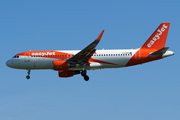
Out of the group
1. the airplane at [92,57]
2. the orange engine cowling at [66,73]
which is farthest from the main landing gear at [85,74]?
the orange engine cowling at [66,73]

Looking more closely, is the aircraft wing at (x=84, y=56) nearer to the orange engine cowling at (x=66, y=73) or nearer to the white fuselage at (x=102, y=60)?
the white fuselage at (x=102, y=60)

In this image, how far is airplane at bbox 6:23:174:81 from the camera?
5016cm

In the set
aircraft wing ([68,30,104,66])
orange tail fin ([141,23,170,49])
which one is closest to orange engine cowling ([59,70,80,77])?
aircraft wing ([68,30,104,66])

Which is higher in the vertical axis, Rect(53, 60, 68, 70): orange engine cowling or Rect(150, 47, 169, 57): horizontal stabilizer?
Rect(150, 47, 169, 57): horizontal stabilizer

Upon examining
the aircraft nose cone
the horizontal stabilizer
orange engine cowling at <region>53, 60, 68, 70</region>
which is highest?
the horizontal stabilizer

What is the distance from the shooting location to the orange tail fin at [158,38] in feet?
169

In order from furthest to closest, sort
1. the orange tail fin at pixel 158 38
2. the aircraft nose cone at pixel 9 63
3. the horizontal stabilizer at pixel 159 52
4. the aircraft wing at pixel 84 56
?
the aircraft nose cone at pixel 9 63 → the orange tail fin at pixel 158 38 → the horizontal stabilizer at pixel 159 52 → the aircraft wing at pixel 84 56

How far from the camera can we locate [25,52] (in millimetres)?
53219

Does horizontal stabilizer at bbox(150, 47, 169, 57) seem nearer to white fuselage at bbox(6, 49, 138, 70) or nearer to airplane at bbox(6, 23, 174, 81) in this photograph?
airplane at bbox(6, 23, 174, 81)

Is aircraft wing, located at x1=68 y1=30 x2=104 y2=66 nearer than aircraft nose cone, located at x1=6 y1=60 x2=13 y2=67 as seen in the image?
Yes

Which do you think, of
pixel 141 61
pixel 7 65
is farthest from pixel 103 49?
pixel 7 65

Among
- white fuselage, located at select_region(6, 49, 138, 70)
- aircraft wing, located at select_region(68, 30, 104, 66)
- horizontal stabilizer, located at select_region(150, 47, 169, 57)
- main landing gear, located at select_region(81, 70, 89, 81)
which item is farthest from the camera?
main landing gear, located at select_region(81, 70, 89, 81)

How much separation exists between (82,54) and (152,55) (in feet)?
29.6

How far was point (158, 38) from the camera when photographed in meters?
52.0
